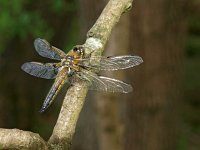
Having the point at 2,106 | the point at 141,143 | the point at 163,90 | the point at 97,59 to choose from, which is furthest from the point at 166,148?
the point at 97,59

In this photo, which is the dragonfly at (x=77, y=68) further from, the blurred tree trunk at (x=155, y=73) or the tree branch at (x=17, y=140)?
the blurred tree trunk at (x=155, y=73)

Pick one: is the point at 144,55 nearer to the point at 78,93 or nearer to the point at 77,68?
the point at 77,68

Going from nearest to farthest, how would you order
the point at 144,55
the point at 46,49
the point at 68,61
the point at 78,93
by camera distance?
the point at 78,93
the point at 68,61
the point at 46,49
the point at 144,55

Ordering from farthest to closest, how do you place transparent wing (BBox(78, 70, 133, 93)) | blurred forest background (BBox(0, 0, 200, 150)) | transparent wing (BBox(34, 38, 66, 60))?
blurred forest background (BBox(0, 0, 200, 150)) → transparent wing (BBox(34, 38, 66, 60)) → transparent wing (BBox(78, 70, 133, 93))

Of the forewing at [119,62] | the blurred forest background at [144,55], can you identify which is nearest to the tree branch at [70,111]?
the forewing at [119,62]

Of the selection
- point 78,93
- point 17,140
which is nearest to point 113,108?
point 78,93

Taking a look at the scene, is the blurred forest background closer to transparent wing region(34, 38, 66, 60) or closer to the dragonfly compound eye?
transparent wing region(34, 38, 66, 60)

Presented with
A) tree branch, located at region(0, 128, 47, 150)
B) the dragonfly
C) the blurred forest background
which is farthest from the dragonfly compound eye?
the blurred forest background
